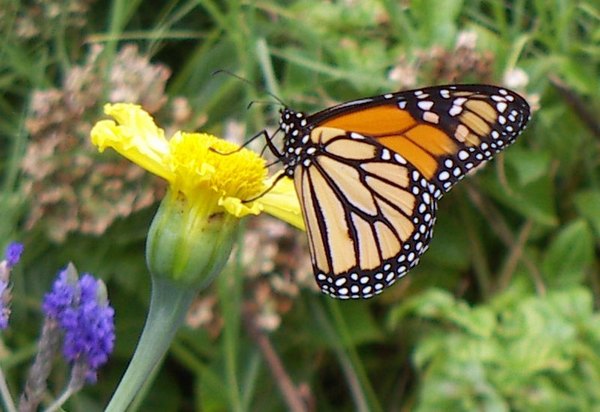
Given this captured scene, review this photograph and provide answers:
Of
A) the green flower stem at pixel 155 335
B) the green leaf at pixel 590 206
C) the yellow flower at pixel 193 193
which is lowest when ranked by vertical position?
the green flower stem at pixel 155 335

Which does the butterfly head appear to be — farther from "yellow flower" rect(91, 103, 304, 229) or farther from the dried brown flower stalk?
the dried brown flower stalk

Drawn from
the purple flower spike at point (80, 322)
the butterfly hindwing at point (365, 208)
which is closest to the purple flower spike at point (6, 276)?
the purple flower spike at point (80, 322)

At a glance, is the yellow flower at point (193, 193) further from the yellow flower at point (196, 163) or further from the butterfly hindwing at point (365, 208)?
the butterfly hindwing at point (365, 208)

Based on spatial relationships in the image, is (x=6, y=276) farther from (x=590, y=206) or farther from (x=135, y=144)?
(x=590, y=206)

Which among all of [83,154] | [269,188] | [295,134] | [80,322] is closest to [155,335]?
[80,322]

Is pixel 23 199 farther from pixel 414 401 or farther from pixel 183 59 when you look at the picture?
pixel 414 401

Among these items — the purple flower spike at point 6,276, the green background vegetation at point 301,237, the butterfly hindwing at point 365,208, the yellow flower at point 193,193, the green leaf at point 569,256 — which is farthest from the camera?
the green leaf at point 569,256

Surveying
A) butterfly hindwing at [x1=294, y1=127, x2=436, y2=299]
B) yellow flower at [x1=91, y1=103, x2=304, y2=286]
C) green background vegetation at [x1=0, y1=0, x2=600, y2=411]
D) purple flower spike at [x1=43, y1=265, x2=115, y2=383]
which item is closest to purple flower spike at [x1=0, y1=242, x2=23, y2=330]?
purple flower spike at [x1=43, y1=265, x2=115, y2=383]
